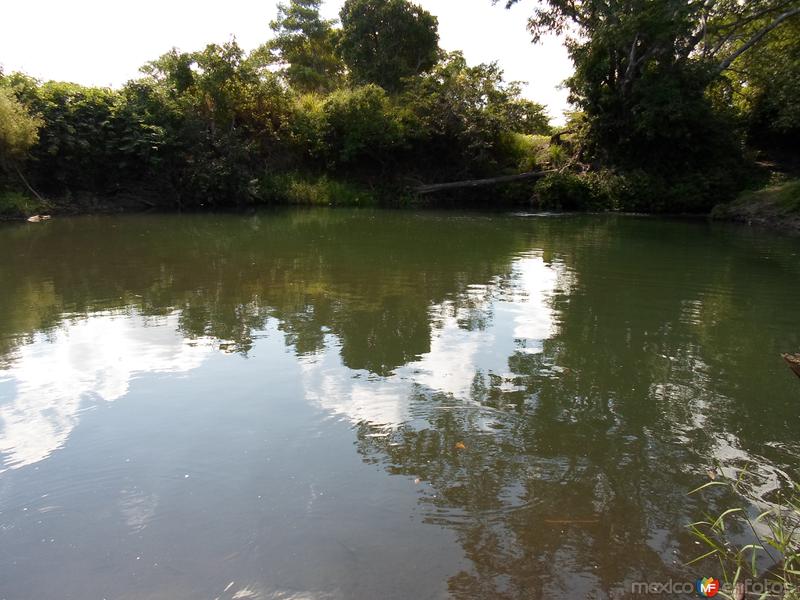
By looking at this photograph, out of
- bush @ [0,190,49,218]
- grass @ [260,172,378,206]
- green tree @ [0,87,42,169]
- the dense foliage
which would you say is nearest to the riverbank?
the dense foliage

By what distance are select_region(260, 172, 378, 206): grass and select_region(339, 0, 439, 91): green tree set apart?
783 cm

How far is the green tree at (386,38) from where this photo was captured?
29797 millimetres

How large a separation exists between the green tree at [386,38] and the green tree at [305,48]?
6.02 meters

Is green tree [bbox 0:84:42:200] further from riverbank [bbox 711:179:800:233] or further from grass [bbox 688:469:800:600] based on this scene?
riverbank [bbox 711:179:800:233]

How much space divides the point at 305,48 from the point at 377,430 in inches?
1547

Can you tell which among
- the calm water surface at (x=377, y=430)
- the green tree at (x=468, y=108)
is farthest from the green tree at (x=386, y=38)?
the calm water surface at (x=377, y=430)

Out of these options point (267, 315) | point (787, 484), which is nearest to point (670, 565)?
point (787, 484)

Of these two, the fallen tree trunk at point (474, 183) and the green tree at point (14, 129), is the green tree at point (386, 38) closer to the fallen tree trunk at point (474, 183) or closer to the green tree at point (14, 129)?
the fallen tree trunk at point (474, 183)

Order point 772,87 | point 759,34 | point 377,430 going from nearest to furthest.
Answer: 1. point 377,430
2. point 759,34
3. point 772,87

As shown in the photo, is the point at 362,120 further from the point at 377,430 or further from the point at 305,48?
the point at 377,430

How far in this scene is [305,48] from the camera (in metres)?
38.5

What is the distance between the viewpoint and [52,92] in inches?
836

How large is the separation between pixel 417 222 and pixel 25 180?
1440cm

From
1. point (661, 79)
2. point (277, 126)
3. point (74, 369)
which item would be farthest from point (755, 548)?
point (277, 126)
